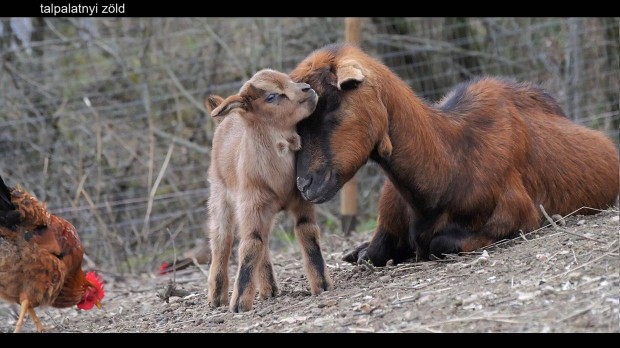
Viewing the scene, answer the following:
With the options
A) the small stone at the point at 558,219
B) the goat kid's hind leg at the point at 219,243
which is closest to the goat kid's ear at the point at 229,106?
the goat kid's hind leg at the point at 219,243

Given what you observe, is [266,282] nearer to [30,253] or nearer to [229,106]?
[229,106]

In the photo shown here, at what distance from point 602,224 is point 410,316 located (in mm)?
1949

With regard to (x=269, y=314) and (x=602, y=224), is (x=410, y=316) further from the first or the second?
(x=602, y=224)

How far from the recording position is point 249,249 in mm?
5523

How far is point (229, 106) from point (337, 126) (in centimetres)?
65

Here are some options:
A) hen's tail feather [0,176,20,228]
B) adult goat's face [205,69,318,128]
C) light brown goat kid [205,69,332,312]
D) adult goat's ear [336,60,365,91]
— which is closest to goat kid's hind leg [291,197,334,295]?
light brown goat kid [205,69,332,312]

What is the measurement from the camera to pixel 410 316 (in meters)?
4.68

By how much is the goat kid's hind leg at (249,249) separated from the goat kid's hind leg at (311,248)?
25 cm

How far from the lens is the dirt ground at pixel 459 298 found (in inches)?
174

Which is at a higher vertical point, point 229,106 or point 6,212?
point 229,106

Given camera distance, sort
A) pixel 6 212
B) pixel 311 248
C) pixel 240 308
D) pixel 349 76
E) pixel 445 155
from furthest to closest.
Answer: pixel 6 212 < pixel 445 155 < pixel 311 248 < pixel 240 308 < pixel 349 76

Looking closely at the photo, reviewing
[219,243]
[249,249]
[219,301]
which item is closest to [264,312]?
[249,249]

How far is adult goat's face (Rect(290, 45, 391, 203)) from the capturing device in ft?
17.9

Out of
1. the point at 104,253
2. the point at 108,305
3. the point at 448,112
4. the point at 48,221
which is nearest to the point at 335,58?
the point at 448,112
